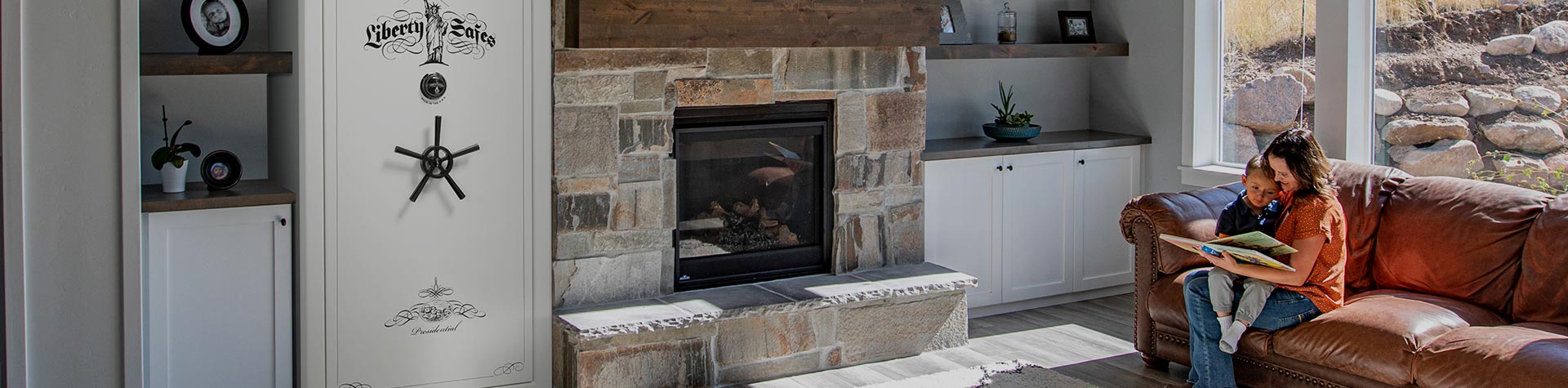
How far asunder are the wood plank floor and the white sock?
1.50 ft

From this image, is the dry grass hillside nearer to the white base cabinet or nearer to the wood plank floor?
the white base cabinet

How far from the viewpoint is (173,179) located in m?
3.89

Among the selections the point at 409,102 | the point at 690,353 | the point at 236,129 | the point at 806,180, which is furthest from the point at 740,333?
the point at 236,129

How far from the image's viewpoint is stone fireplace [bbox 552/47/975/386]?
4.41 meters

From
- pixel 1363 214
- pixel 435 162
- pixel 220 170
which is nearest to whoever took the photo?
pixel 220 170

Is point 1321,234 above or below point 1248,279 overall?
above

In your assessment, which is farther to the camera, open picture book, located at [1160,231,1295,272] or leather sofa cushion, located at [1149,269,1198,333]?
leather sofa cushion, located at [1149,269,1198,333]

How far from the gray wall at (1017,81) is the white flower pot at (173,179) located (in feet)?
10.4

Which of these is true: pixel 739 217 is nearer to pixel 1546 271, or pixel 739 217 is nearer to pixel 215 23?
pixel 215 23

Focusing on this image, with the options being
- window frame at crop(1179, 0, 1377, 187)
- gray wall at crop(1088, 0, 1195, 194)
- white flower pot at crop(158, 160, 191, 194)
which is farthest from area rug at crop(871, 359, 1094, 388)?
white flower pot at crop(158, 160, 191, 194)

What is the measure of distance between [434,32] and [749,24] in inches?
44.4

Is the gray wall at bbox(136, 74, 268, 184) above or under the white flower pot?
above

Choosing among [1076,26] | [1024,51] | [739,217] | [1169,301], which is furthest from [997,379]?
[1076,26]

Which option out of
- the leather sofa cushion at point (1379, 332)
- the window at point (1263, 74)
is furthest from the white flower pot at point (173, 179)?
the window at point (1263, 74)
